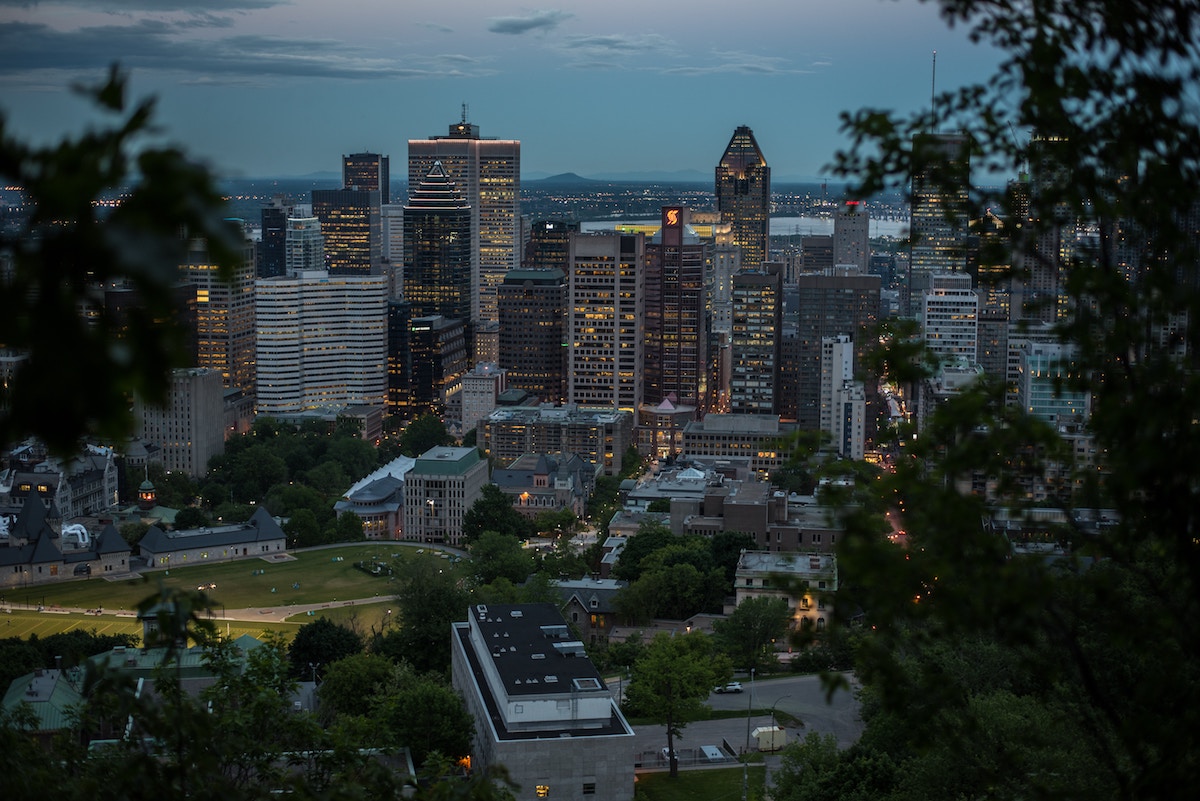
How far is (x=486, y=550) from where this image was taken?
3688cm

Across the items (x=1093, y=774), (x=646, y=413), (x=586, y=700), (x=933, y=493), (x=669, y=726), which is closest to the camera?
(x=933, y=493)

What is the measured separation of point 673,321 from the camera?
63844mm

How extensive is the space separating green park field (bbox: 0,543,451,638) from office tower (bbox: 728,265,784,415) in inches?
1030

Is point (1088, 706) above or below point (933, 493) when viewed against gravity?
below

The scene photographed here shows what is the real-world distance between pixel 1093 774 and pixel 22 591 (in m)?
32.1

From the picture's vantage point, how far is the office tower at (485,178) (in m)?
106

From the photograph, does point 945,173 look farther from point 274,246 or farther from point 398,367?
point 274,246

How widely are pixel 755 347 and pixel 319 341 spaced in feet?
78.4

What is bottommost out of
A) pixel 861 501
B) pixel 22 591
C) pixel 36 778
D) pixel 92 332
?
pixel 22 591

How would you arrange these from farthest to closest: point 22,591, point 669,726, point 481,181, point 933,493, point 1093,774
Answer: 1. point 481,181
2. point 22,591
3. point 669,726
4. point 1093,774
5. point 933,493

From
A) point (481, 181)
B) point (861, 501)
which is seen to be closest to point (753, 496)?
point (861, 501)

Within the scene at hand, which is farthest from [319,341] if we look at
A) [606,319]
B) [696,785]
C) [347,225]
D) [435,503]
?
[696,785]

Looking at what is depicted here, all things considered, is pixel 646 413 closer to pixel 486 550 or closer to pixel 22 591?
pixel 486 550

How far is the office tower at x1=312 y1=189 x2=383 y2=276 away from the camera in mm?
99938
